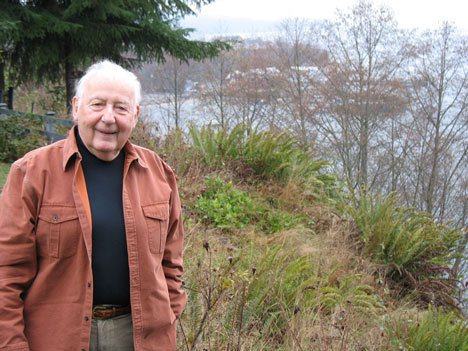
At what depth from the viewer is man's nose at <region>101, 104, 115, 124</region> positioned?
2.10 meters

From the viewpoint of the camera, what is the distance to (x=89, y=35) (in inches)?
511

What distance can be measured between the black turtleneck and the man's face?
69 millimetres

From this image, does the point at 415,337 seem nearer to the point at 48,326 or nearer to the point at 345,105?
the point at 48,326

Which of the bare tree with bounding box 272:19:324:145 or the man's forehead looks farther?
the bare tree with bounding box 272:19:324:145

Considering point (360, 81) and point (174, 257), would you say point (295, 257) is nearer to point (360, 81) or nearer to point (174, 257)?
point (174, 257)

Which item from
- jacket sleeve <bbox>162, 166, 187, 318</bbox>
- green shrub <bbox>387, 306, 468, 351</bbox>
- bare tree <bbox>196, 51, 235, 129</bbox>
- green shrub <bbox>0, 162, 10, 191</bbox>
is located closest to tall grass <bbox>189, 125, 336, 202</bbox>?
green shrub <bbox>0, 162, 10, 191</bbox>

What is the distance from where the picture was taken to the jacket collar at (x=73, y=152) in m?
2.04

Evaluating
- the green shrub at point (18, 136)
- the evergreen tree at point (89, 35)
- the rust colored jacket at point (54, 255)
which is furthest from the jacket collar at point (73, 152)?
the evergreen tree at point (89, 35)

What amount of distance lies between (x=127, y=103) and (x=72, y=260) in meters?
0.66

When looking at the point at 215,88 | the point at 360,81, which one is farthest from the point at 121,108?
the point at 215,88

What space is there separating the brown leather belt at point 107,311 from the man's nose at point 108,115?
73 cm

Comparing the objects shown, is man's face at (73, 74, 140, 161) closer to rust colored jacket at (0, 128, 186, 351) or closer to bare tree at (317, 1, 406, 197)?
rust colored jacket at (0, 128, 186, 351)

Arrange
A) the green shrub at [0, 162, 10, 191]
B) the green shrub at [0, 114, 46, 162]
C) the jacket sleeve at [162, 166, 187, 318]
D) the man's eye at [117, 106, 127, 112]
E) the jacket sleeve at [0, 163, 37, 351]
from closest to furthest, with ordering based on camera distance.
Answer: the jacket sleeve at [0, 163, 37, 351], the man's eye at [117, 106, 127, 112], the jacket sleeve at [162, 166, 187, 318], the green shrub at [0, 162, 10, 191], the green shrub at [0, 114, 46, 162]

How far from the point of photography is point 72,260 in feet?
6.61
